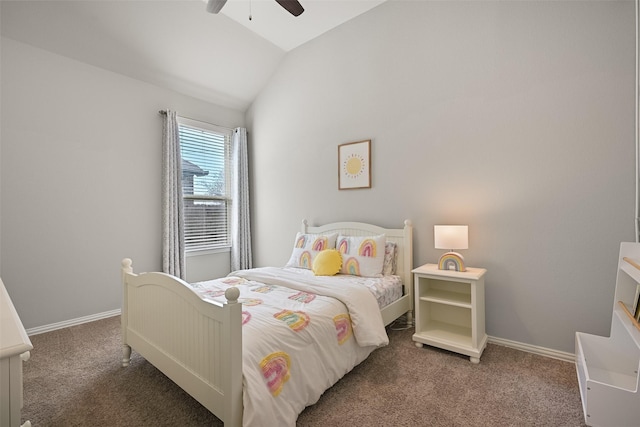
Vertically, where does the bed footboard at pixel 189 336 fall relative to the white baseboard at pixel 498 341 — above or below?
above

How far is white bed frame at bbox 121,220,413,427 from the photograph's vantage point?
4.49ft

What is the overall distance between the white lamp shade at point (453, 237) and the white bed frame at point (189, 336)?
740 mm

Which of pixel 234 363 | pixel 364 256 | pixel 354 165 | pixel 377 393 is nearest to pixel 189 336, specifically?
pixel 234 363

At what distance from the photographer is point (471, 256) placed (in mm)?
2719

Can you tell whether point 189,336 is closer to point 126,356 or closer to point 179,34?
point 126,356

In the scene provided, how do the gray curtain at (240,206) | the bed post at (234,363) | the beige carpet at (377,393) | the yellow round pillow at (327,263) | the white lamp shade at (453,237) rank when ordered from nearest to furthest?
the bed post at (234,363), the beige carpet at (377,393), the white lamp shade at (453,237), the yellow round pillow at (327,263), the gray curtain at (240,206)

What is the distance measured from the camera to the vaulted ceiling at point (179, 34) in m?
2.80

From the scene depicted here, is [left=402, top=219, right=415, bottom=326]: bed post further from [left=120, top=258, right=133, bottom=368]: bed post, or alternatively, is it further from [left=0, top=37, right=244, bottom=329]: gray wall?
[left=0, top=37, right=244, bottom=329]: gray wall

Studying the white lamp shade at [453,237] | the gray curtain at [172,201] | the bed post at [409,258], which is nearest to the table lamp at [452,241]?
the white lamp shade at [453,237]

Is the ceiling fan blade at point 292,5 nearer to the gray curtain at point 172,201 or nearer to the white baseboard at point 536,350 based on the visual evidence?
the gray curtain at point 172,201

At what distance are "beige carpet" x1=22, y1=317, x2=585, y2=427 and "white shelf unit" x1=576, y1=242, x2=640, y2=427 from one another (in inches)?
8.5

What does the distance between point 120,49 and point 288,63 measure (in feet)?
6.41

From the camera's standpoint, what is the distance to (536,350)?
94.6 inches

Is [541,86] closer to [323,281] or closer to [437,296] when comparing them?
[437,296]
